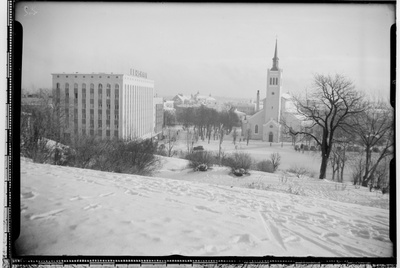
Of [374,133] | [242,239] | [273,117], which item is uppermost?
Answer: [273,117]

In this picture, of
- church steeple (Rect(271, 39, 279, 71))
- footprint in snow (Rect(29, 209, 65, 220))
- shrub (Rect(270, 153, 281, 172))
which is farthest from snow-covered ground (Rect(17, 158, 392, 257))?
church steeple (Rect(271, 39, 279, 71))

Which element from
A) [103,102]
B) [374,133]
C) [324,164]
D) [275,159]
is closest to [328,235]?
[324,164]

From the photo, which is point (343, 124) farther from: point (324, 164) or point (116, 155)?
point (116, 155)

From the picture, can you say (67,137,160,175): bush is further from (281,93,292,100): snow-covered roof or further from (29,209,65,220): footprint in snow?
(281,93,292,100): snow-covered roof

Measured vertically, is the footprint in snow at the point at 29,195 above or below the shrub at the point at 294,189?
below

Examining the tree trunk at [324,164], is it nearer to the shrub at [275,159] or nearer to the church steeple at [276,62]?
the shrub at [275,159]

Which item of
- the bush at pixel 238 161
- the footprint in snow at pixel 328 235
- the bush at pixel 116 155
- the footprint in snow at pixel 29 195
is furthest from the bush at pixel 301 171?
the footprint in snow at pixel 29 195

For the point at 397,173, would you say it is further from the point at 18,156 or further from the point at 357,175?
the point at 18,156

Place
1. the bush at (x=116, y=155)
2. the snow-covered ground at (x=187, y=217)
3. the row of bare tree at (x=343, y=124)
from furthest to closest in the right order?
the bush at (x=116, y=155)
the row of bare tree at (x=343, y=124)
the snow-covered ground at (x=187, y=217)
